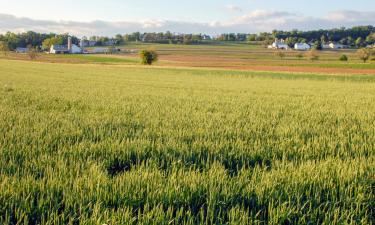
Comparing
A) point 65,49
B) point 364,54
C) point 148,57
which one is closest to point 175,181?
point 148,57

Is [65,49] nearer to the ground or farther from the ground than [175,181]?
farther from the ground

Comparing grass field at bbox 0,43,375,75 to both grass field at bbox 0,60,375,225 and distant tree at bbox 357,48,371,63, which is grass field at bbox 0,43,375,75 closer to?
distant tree at bbox 357,48,371,63

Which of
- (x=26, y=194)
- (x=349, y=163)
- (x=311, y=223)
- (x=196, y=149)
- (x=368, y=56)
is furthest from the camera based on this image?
(x=368, y=56)

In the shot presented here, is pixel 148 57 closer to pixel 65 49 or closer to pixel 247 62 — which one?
pixel 247 62

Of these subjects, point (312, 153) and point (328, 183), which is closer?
point (328, 183)

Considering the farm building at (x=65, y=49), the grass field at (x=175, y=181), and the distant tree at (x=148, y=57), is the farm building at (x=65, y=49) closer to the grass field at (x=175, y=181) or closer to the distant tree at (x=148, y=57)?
the distant tree at (x=148, y=57)

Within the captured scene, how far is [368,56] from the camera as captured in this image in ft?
388

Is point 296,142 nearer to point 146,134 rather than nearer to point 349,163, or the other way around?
point 349,163

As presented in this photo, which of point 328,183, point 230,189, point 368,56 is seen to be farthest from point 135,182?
point 368,56

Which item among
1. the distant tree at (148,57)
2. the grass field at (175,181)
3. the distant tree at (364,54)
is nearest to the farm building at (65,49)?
the distant tree at (148,57)

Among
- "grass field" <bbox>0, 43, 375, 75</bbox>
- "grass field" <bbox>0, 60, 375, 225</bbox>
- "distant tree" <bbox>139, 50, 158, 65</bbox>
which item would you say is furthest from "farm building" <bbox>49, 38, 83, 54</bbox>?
"grass field" <bbox>0, 60, 375, 225</bbox>

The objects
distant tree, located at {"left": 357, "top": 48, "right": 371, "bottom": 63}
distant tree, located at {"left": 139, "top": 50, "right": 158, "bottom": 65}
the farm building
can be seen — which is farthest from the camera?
the farm building

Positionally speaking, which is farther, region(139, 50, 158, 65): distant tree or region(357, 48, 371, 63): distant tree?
region(357, 48, 371, 63): distant tree

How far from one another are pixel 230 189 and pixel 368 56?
129 meters
